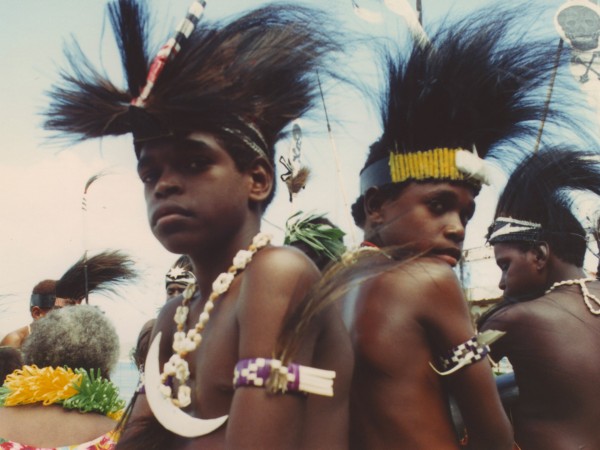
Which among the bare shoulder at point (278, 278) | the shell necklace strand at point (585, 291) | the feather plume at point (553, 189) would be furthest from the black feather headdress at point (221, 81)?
the shell necklace strand at point (585, 291)

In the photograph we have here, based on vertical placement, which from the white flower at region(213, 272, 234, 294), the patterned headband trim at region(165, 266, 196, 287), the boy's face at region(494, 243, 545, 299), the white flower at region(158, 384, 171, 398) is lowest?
the patterned headband trim at region(165, 266, 196, 287)

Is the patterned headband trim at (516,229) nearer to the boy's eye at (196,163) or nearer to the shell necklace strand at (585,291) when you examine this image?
the shell necklace strand at (585,291)

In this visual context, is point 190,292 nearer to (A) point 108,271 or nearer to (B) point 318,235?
(B) point 318,235

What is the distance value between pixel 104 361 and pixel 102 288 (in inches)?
76.2

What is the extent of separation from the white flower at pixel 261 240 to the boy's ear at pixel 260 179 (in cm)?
12

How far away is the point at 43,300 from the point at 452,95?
514 centimetres

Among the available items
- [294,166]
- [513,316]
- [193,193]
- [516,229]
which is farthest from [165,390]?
[516,229]

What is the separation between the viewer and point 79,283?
614 cm

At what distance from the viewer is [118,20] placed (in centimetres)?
234

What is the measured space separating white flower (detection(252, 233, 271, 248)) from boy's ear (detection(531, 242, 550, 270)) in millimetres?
2746

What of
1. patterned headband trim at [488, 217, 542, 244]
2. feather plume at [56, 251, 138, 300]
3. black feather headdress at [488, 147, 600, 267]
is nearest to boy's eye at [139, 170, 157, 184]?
black feather headdress at [488, 147, 600, 267]

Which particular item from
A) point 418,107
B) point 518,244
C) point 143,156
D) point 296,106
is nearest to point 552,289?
point 518,244

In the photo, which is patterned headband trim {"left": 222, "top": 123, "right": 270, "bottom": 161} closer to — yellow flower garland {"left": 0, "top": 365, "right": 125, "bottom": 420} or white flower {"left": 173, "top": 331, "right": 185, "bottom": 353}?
white flower {"left": 173, "top": 331, "right": 185, "bottom": 353}

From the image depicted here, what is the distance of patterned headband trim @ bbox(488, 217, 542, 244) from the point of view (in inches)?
173
